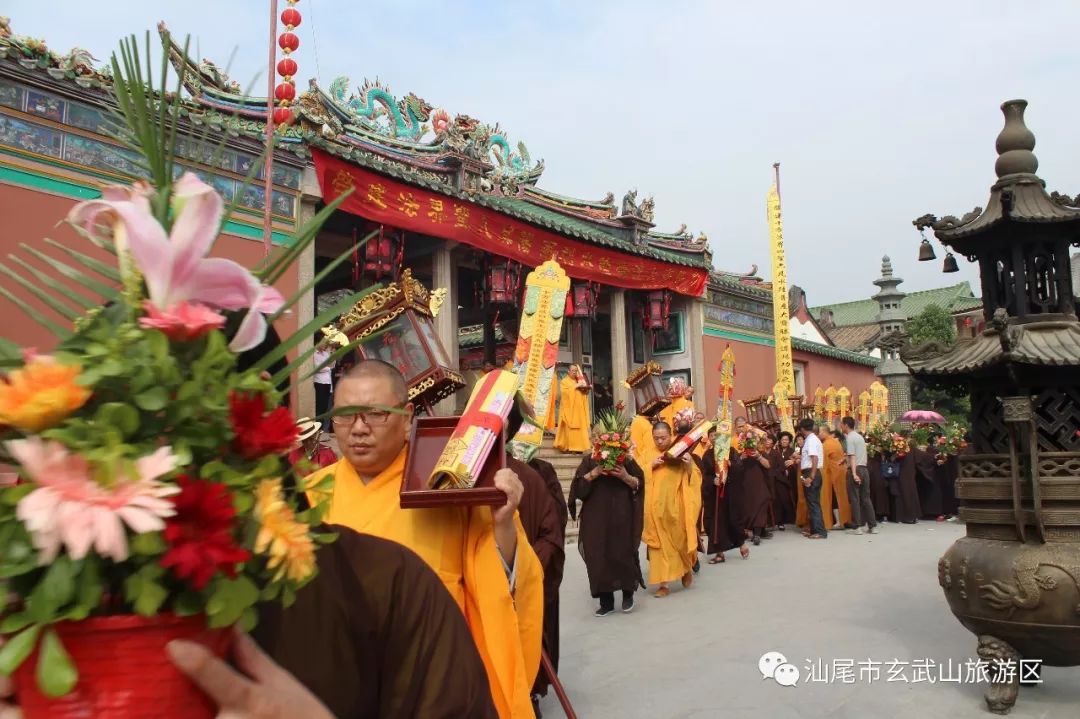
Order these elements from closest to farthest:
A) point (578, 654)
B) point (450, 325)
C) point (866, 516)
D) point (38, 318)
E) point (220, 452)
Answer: point (220, 452) < point (38, 318) < point (578, 654) < point (450, 325) < point (866, 516)

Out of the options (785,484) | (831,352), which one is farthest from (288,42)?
(831,352)

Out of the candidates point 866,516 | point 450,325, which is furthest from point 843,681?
point 866,516

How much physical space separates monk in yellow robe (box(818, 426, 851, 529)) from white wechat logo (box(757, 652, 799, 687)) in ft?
29.1

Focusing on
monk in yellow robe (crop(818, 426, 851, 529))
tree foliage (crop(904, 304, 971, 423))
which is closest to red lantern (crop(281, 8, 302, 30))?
monk in yellow robe (crop(818, 426, 851, 529))

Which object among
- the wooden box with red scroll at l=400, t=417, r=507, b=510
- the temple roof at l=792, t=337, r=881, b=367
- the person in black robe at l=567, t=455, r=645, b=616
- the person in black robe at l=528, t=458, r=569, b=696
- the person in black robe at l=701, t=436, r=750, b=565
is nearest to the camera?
the wooden box with red scroll at l=400, t=417, r=507, b=510

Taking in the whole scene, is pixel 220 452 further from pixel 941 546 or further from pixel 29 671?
pixel 941 546

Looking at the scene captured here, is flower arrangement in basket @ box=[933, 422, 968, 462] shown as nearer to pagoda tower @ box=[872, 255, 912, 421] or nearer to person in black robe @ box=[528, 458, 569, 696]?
pagoda tower @ box=[872, 255, 912, 421]

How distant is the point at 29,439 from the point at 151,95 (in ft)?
1.67

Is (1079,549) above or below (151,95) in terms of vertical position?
below

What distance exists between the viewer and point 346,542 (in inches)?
49.3

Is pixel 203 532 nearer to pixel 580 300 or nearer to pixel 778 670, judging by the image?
pixel 778 670

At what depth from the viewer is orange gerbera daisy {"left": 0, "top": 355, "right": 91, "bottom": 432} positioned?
0.82 metres

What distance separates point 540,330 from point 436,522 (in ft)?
23.2

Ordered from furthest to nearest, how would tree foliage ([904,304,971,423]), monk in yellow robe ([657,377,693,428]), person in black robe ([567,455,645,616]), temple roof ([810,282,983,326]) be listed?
1. temple roof ([810,282,983,326])
2. tree foliage ([904,304,971,423])
3. monk in yellow robe ([657,377,693,428])
4. person in black robe ([567,455,645,616])
